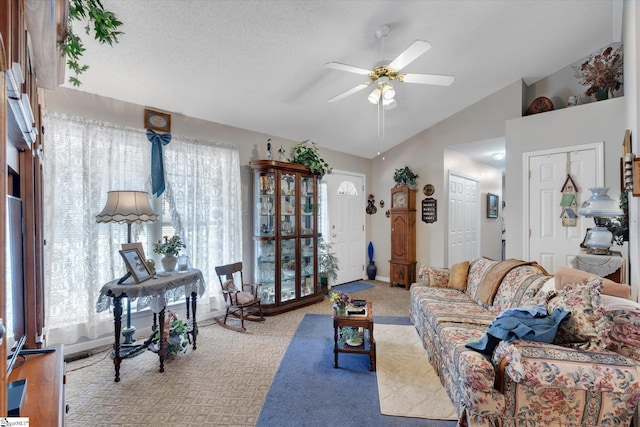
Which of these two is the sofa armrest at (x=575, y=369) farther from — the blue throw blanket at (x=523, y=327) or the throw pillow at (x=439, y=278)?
the throw pillow at (x=439, y=278)

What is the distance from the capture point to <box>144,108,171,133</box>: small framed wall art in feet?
10.1

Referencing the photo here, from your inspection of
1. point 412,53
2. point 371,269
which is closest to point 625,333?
point 412,53

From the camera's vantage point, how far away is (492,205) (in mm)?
6340

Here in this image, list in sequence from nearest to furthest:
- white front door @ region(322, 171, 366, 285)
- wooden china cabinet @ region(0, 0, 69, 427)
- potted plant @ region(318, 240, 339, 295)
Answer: wooden china cabinet @ region(0, 0, 69, 427) → potted plant @ region(318, 240, 339, 295) → white front door @ region(322, 171, 366, 285)

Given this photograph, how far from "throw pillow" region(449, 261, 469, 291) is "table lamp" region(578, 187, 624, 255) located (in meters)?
1.13

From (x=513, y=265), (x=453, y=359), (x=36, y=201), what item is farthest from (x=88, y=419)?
(x=513, y=265)

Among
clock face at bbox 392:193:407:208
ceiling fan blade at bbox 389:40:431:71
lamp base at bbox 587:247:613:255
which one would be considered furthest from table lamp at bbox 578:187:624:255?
clock face at bbox 392:193:407:208

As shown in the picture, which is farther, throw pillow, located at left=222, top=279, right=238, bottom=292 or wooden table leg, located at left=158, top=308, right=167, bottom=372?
throw pillow, located at left=222, top=279, right=238, bottom=292

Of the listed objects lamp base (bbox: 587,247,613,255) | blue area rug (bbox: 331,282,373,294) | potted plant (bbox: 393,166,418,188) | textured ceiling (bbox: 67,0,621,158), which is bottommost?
blue area rug (bbox: 331,282,373,294)

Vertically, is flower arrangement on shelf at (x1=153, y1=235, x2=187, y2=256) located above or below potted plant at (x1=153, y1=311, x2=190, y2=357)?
above

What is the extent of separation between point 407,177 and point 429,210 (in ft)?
2.29

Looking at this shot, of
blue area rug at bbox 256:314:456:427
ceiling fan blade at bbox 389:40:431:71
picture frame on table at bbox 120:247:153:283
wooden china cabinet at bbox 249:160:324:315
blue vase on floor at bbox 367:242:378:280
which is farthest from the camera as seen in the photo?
blue vase on floor at bbox 367:242:378:280

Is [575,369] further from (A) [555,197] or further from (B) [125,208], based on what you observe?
(B) [125,208]

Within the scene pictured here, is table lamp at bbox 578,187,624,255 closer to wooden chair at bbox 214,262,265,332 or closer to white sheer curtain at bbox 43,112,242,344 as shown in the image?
wooden chair at bbox 214,262,265,332
